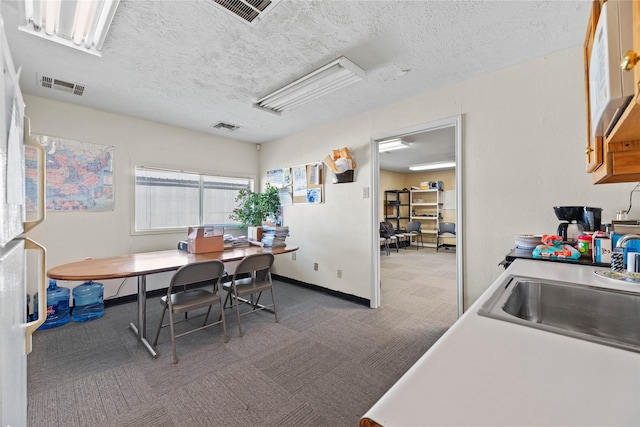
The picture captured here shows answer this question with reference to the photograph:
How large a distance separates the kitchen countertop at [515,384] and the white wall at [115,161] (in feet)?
13.2

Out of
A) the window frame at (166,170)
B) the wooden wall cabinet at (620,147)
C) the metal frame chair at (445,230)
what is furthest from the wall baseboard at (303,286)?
the metal frame chair at (445,230)

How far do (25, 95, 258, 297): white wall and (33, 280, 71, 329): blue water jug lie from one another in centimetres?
18

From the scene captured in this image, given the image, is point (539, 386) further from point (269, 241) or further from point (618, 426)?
point (269, 241)

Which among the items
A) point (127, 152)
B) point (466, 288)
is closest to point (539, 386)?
point (466, 288)

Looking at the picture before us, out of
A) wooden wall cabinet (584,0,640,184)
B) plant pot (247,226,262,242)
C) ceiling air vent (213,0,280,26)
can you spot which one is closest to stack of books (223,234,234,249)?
plant pot (247,226,262,242)

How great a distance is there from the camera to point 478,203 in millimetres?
2541

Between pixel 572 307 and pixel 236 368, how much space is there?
7.08 ft

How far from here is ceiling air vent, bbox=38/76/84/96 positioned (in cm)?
253

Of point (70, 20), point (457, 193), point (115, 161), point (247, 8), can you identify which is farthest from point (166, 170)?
point (457, 193)

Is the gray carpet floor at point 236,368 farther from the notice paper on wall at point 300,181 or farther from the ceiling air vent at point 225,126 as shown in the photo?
the ceiling air vent at point 225,126

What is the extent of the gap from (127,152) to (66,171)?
2.21 ft

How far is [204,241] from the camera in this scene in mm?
2967

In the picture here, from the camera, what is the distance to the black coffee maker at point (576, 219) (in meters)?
1.87

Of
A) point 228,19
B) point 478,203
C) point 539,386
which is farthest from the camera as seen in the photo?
point 478,203
